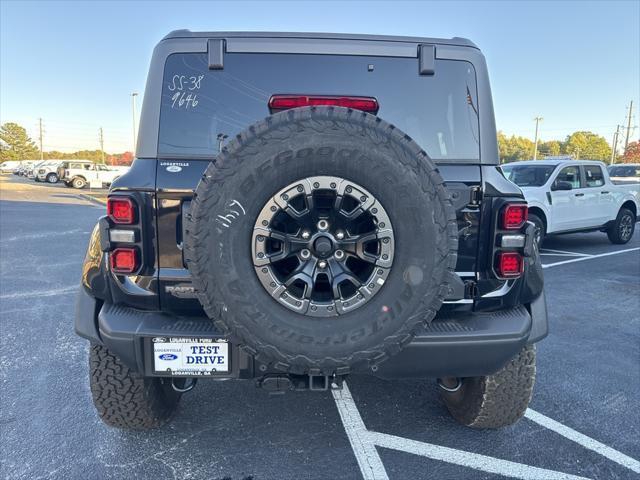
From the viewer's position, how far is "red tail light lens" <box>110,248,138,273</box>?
6.77 feet

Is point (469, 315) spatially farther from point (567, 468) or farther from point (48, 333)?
point (48, 333)

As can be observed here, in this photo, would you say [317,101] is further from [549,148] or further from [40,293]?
[549,148]

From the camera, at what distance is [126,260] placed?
2.07 meters

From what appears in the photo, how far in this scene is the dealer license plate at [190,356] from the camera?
1978 mm

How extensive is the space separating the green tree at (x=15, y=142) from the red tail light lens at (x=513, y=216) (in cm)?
10271

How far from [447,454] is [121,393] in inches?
70.2

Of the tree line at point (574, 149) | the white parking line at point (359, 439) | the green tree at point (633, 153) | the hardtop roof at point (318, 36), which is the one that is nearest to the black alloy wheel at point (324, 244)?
the hardtop roof at point (318, 36)

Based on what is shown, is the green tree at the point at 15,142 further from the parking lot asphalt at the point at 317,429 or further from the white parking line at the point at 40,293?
the parking lot asphalt at the point at 317,429

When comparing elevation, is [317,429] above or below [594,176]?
below

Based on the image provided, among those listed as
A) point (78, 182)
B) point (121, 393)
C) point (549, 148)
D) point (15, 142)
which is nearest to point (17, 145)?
point (15, 142)

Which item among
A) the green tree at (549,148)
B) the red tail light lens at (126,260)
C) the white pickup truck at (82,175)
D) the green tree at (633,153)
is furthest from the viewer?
the green tree at (549,148)

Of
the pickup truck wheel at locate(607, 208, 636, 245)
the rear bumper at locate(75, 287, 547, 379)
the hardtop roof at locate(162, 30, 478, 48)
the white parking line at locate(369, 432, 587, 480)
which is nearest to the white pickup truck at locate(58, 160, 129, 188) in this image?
the pickup truck wheel at locate(607, 208, 636, 245)

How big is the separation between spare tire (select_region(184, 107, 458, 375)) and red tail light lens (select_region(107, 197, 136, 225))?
446 millimetres

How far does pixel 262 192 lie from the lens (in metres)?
1.70
